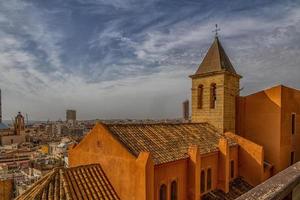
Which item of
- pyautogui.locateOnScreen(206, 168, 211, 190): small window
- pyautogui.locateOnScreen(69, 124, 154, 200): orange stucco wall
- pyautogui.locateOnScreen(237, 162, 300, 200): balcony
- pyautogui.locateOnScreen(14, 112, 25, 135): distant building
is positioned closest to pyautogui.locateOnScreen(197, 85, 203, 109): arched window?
pyautogui.locateOnScreen(206, 168, 211, 190): small window

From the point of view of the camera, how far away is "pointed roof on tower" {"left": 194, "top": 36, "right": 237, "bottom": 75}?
19.9 m

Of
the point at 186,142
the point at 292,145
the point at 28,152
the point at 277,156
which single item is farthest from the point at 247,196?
the point at 28,152

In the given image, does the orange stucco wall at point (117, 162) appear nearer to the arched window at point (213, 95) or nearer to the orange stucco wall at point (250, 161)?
the orange stucco wall at point (250, 161)

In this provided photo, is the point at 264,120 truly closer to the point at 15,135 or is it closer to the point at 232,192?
the point at 232,192

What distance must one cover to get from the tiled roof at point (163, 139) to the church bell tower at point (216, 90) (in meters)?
2.43

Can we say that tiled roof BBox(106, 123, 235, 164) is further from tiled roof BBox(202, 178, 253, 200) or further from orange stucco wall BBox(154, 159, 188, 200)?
tiled roof BBox(202, 178, 253, 200)

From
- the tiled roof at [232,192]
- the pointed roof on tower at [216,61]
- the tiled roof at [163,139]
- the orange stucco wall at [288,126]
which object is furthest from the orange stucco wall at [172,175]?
the orange stucco wall at [288,126]

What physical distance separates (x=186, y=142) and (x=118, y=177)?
4991mm

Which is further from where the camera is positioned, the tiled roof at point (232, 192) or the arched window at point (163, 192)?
the tiled roof at point (232, 192)

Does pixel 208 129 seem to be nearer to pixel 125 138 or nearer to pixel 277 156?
pixel 277 156

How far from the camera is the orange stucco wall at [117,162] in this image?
32.7ft

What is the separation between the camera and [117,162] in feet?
36.4

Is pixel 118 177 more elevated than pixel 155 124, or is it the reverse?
pixel 155 124

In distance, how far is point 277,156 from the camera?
18.6 m
